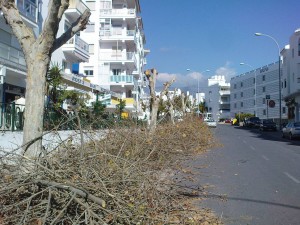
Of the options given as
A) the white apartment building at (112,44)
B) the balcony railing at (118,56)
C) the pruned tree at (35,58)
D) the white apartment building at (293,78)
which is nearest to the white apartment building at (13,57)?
the pruned tree at (35,58)

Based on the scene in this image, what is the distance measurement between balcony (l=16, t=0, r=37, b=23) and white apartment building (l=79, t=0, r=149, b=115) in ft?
88.2

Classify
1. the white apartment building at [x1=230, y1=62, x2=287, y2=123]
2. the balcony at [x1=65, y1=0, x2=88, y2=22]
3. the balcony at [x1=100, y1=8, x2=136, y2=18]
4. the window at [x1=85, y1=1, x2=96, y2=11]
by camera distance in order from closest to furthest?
the balcony at [x1=65, y1=0, x2=88, y2=22]
the balcony at [x1=100, y1=8, x2=136, y2=18]
the window at [x1=85, y1=1, x2=96, y2=11]
the white apartment building at [x1=230, y1=62, x2=287, y2=123]

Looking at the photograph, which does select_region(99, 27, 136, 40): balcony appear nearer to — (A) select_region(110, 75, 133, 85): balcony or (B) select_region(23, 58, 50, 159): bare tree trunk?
(A) select_region(110, 75, 133, 85): balcony

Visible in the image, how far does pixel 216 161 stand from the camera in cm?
1453

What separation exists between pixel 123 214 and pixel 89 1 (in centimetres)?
5579

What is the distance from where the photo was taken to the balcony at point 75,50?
34.6m

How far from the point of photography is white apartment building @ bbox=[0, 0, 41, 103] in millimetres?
22438

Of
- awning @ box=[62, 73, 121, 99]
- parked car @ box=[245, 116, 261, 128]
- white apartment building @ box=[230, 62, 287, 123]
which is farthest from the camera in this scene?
white apartment building @ box=[230, 62, 287, 123]

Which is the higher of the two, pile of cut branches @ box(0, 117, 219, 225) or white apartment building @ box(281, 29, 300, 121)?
white apartment building @ box(281, 29, 300, 121)

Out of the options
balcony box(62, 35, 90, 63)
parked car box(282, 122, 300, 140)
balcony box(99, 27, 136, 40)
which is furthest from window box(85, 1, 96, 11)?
parked car box(282, 122, 300, 140)

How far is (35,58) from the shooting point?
6.46m

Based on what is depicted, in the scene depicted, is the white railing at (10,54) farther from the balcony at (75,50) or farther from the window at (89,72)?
the window at (89,72)

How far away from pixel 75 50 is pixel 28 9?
9.65 meters

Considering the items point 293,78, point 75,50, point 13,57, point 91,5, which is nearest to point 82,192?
point 13,57
